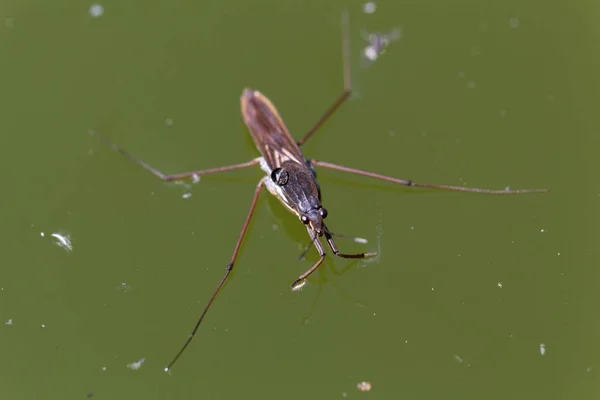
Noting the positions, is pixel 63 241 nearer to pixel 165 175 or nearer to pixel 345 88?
pixel 165 175

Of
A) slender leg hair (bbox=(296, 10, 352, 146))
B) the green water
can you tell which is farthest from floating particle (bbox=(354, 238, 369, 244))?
slender leg hair (bbox=(296, 10, 352, 146))

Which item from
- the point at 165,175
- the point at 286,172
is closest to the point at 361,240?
the point at 286,172

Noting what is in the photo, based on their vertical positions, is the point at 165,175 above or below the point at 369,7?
below

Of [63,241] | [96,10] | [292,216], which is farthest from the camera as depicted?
[96,10]

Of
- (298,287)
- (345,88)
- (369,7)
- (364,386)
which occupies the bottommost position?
(364,386)

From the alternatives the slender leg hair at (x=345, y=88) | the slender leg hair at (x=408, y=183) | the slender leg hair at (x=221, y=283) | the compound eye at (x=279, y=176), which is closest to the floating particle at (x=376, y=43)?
the slender leg hair at (x=345, y=88)

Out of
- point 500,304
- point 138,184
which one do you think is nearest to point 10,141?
point 138,184

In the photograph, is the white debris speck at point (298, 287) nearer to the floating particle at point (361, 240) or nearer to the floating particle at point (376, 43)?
the floating particle at point (361, 240)
